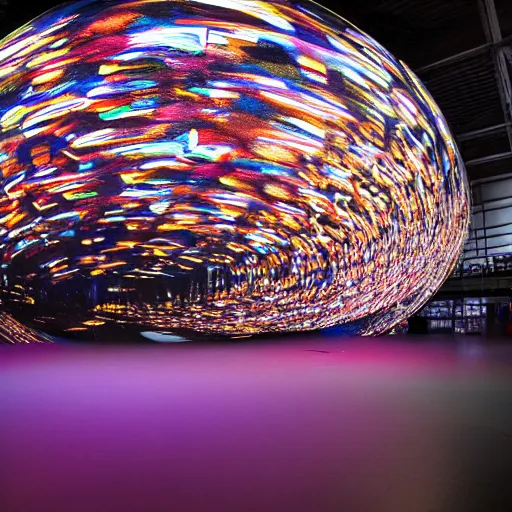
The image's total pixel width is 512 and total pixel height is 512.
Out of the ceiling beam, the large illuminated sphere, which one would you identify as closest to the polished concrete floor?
the large illuminated sphere

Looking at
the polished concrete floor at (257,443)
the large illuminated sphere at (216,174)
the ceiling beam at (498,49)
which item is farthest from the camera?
the ceiling beam at (498,49)

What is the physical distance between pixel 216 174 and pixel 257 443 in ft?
14.2

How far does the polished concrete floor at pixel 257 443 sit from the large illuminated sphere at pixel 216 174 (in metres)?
2.08

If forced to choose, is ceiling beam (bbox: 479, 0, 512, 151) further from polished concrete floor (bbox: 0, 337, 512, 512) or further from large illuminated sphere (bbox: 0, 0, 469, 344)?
polished concrete floor (bbox: 0, 337, 512, 512)

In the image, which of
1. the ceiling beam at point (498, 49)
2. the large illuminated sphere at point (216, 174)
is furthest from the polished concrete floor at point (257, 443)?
the ceiling beam at point (498, 49)

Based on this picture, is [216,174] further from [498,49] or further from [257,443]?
[257,443]

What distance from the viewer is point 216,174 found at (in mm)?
5438

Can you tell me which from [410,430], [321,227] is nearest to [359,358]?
[321,227]

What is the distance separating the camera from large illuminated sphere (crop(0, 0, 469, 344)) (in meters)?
3.33

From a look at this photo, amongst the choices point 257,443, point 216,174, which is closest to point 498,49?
point 216,174

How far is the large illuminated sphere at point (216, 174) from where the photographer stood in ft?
10.9

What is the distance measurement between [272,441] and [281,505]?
0.47m

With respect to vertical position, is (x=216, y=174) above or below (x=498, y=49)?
below

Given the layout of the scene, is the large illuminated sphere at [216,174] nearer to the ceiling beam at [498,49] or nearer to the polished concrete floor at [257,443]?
the polished concrete floor at [257,443]
